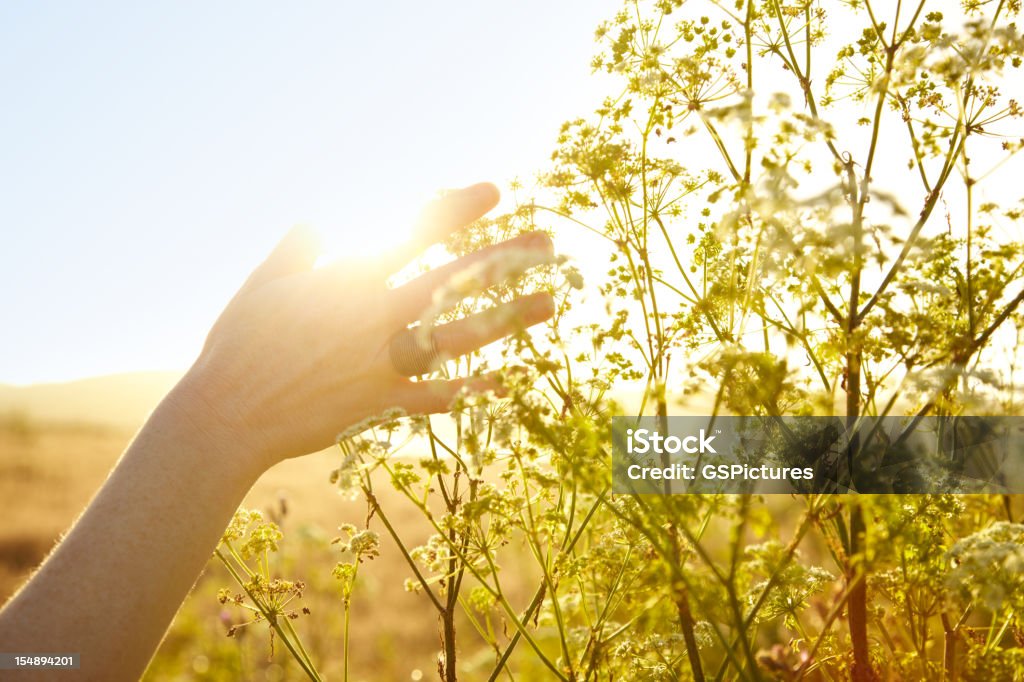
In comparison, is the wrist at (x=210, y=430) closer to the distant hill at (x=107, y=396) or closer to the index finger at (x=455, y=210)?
the index finger at (x=455, y=210)

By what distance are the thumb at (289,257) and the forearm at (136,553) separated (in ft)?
2.07

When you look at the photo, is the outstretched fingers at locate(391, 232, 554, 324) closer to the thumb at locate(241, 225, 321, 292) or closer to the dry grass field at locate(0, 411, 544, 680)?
the thumb at locate(241, 225, 321, 292)

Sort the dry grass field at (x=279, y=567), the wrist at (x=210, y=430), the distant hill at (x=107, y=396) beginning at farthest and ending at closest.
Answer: the distant hill at (x=107, y=396), the dry grass field at (x=279, y=567), the wrist at (x=210, y=430)

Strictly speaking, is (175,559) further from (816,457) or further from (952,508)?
(952,508)

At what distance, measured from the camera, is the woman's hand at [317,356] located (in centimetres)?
249

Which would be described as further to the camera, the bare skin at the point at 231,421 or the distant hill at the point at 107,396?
the distant hill at the point at 107,396

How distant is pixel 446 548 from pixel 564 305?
35.5 inches

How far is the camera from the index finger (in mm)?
2586

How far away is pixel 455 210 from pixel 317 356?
74 centimetres

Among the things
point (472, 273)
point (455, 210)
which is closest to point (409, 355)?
point (455, 210)

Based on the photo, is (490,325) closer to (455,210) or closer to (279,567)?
(455,210)

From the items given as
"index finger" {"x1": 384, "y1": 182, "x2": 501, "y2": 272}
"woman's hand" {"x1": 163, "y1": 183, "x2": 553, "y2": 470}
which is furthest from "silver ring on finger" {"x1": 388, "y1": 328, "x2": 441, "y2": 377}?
"index finger" {"x1": 384, "y1": 182, "x2": 501, "y2": 272}

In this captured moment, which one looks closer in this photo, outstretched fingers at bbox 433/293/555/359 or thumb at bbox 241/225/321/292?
outstretched fingers at bbox 433/293/555/359

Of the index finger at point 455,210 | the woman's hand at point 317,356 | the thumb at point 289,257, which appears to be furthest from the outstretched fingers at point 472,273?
the thumb at point 289,257
